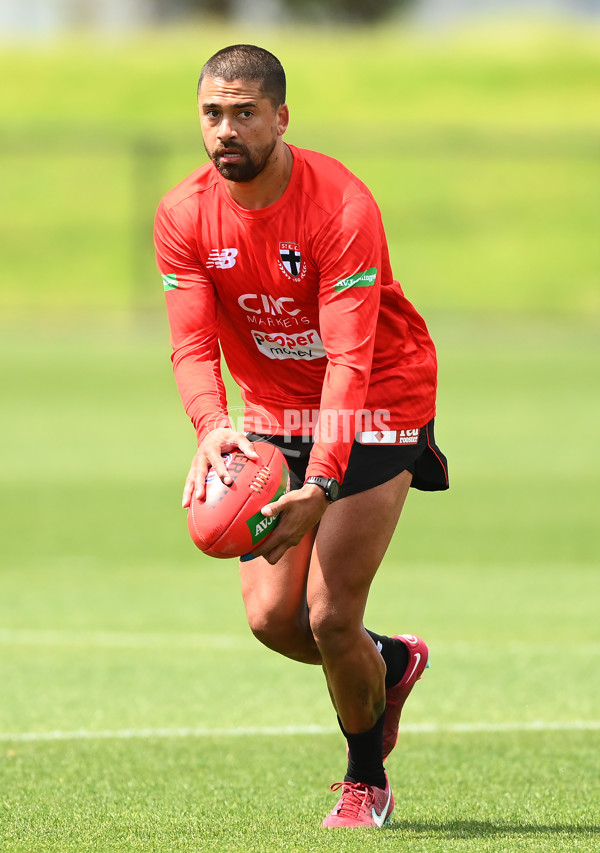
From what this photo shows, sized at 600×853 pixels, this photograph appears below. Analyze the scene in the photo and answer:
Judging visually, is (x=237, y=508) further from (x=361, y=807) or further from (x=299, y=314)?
(x=361, y=807)

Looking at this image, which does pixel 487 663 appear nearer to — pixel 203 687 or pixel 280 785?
pixel 203 687

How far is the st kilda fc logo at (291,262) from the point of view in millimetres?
5319

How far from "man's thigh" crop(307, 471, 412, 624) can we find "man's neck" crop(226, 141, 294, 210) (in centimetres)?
119

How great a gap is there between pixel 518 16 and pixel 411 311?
5709 cm

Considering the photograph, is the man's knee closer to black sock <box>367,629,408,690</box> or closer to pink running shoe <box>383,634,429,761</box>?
black sock <box>367,629,408,690</box>

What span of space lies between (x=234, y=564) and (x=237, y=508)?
7024 millimetres

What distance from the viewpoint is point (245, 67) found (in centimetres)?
509

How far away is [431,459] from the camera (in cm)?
590

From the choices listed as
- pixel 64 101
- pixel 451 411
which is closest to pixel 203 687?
pixel 451 411

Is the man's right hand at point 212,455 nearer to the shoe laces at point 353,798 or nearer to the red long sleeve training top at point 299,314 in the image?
the red long sleeve training top at point 299,314

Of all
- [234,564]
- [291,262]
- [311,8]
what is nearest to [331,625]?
[291,262]

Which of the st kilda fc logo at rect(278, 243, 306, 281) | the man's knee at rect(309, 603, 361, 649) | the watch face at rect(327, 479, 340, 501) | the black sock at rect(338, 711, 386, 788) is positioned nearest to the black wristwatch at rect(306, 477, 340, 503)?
the watch face at rect(327, 479, 340, 501)

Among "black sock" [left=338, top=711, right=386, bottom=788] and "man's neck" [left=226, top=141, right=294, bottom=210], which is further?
"black sock" [left=338, top=711, right=386, bottom=788]

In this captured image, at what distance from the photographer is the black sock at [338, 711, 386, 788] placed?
218 inches
